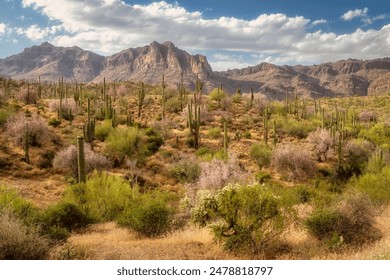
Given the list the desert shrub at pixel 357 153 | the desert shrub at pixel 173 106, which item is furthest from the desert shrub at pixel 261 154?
the desert shrub at pixel 173 106

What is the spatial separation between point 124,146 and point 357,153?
68.0ft

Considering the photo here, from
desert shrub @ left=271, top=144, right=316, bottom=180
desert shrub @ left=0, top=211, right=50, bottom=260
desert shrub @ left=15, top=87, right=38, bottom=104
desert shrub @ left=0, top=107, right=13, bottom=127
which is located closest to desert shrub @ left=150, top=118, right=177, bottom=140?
desert shrub @ left=271, top=144, right=316, bottom=180

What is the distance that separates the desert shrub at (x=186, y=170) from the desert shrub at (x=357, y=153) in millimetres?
12870

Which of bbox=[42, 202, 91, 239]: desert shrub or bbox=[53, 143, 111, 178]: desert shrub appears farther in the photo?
bbox=[53, 143, 111, 178]: desert shrub

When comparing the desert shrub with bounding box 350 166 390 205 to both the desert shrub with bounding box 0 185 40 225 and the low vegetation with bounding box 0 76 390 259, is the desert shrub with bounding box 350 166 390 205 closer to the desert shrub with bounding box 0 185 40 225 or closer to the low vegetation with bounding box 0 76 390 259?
the low vegetation with bounding box 0 76 390 259

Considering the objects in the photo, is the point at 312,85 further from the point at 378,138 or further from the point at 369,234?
the point at 369,234

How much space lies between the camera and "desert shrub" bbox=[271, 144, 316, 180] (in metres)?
28.2

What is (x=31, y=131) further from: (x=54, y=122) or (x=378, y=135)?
(x=378, y=135)

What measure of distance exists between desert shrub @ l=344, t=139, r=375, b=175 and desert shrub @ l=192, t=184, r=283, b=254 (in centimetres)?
2107

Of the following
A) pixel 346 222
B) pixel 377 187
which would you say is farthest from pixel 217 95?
pixel 346 222

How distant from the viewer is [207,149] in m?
32.1

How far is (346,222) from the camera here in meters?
11.8

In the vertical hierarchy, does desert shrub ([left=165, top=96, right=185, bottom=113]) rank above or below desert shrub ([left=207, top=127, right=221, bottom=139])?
above

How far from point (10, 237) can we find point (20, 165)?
66.8ft
